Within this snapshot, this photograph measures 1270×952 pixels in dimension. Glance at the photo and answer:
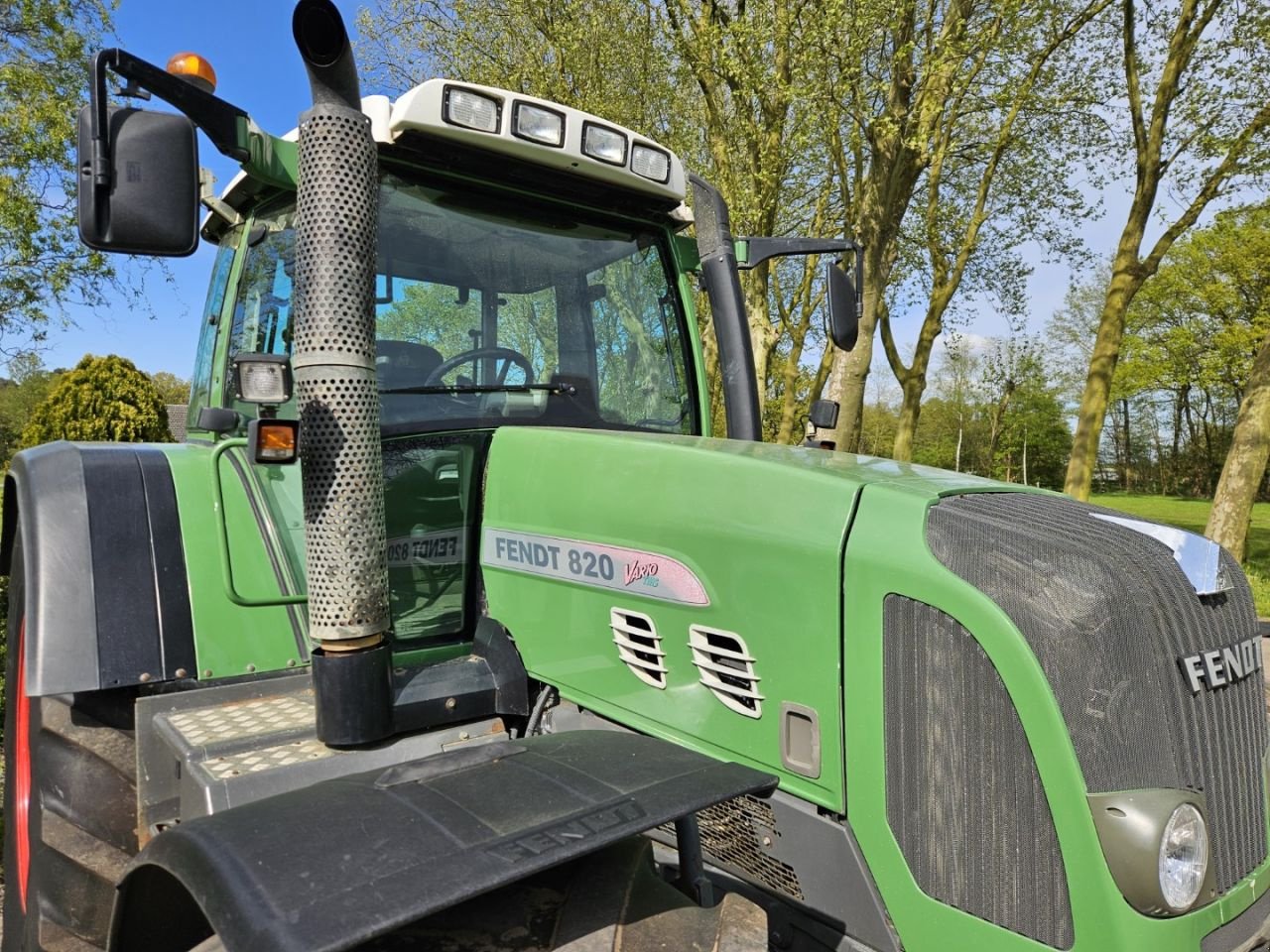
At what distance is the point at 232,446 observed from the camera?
241 centimetres

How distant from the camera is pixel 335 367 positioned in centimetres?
174

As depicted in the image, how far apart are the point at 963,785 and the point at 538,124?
186cm

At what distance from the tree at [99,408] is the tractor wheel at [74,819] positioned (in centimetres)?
1033

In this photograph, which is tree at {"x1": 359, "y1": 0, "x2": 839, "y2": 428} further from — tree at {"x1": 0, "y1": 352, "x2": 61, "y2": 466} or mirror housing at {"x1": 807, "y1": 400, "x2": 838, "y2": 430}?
tree at {"x1": 0, "y1": 352, "x2": 61, "y2": 466}

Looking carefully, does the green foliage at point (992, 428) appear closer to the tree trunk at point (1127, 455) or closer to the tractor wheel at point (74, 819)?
the tree trunk at point (1127, 455)

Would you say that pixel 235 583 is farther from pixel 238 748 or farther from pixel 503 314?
pixel 503 314

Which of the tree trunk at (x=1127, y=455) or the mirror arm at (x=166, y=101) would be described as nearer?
the mirror arm at (x=166, y=101)

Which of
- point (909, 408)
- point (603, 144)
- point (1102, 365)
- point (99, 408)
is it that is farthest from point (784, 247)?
point (909, 408)

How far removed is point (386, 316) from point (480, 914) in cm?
160

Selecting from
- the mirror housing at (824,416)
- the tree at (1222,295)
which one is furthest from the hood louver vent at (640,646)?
the tree at (1222,295)

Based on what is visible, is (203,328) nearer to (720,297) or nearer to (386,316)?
(386,316)

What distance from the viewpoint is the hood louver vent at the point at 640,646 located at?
1.81m

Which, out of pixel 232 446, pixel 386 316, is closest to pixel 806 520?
pixel 386 316

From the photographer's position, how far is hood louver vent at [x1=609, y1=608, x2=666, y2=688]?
181 cm
